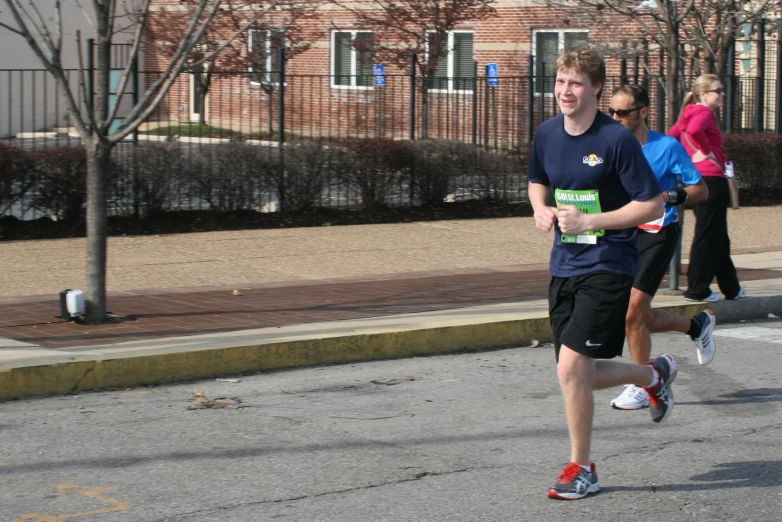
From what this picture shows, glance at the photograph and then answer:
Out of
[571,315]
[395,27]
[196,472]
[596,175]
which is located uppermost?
[395,27]

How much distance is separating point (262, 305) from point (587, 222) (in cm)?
458

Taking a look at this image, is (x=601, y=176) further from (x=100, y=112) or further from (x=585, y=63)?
(x=100, y=112)

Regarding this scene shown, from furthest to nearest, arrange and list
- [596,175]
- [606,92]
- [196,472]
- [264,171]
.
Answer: [606,92], [264,171], [196,472], [596,175]

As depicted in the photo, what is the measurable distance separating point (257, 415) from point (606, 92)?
1764 cm

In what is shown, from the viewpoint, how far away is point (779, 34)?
2005 centimetres

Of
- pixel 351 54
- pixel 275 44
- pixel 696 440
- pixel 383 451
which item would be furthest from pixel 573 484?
pixel 351 54

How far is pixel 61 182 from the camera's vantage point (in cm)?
1248

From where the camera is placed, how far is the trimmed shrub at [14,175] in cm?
1204

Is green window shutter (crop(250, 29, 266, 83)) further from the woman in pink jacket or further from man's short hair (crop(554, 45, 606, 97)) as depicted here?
man's short hair (crop(554, 45, 606, 97))

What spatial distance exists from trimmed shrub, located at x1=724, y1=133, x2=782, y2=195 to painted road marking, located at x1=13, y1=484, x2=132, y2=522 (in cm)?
1368

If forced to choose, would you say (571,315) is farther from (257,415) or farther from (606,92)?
(606,92)

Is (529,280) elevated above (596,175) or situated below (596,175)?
below

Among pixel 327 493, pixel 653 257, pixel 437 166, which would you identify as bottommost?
pixel 327 493

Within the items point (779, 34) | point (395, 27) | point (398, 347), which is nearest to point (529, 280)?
point (398, 347)
